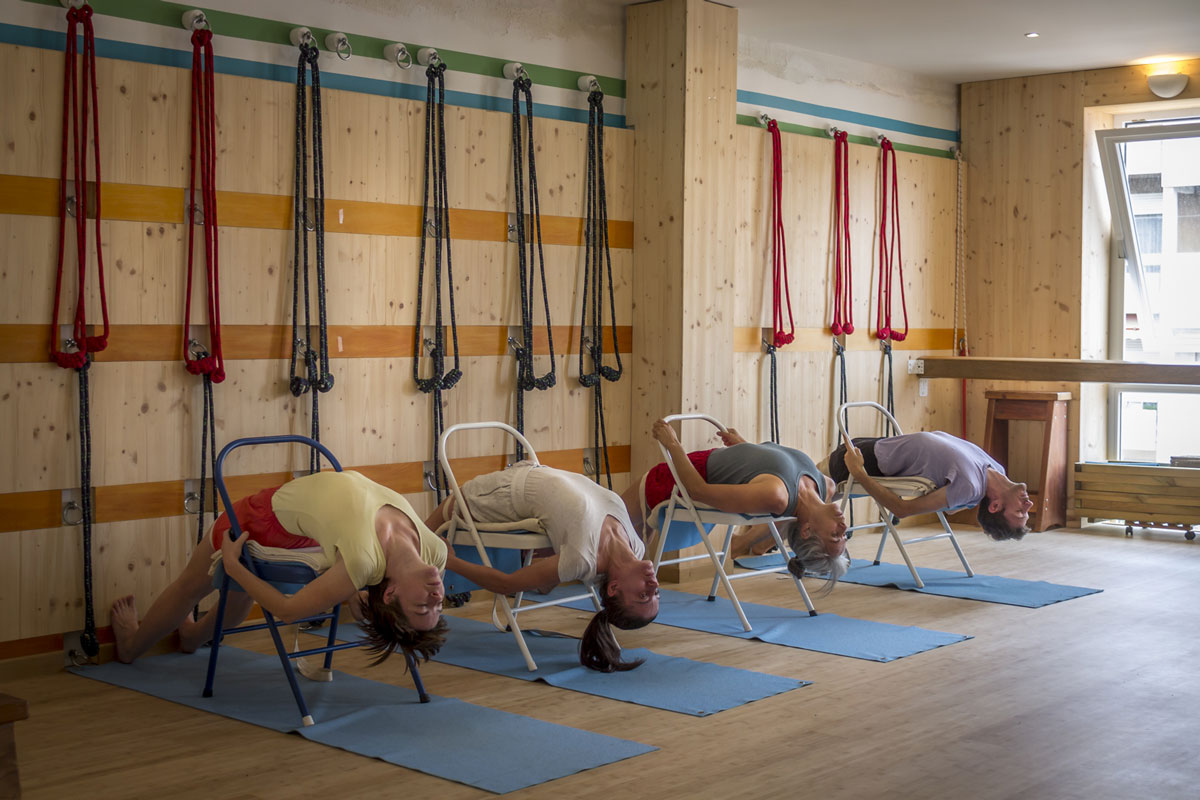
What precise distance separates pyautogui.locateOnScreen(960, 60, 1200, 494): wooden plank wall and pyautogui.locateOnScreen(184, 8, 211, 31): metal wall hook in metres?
5.71

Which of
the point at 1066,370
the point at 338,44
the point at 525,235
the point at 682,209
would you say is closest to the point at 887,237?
the point at 1066,370

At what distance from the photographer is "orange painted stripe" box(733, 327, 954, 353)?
7207mm

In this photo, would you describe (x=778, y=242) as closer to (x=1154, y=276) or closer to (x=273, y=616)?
(x=1154, y=276)

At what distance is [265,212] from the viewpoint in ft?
17.0

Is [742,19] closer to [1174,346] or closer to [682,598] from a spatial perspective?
[682,598]

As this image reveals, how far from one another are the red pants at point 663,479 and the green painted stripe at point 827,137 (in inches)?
95.5

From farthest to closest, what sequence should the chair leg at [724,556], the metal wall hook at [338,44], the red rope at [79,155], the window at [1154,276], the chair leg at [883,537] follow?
1. the window at [1154,276]
2. the chair leg at [883,537]
3. the chair leg at [724,556]
4. the metal wall hook at [338,44]
5. the red rope at [79,155]

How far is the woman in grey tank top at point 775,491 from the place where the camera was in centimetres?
520

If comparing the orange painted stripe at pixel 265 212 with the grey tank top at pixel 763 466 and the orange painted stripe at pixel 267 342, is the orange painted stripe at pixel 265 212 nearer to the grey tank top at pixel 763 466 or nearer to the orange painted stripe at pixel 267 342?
the orange painted stripe at pixel 267 342

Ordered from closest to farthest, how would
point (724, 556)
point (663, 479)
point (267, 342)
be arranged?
point (267, 342) → point (663, 479) → point (724, 556)

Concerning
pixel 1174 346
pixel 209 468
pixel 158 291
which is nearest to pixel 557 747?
pixel 209 468

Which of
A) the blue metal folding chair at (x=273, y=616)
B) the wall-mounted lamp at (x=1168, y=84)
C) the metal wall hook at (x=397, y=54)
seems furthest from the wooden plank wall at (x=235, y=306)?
the wall-mounted lamp at (x=1168, y=84)

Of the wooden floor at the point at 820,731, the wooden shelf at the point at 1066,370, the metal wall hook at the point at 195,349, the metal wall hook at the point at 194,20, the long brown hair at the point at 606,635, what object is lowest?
the wooden floor at the point at 820,731

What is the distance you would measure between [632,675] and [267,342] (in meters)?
2.02
